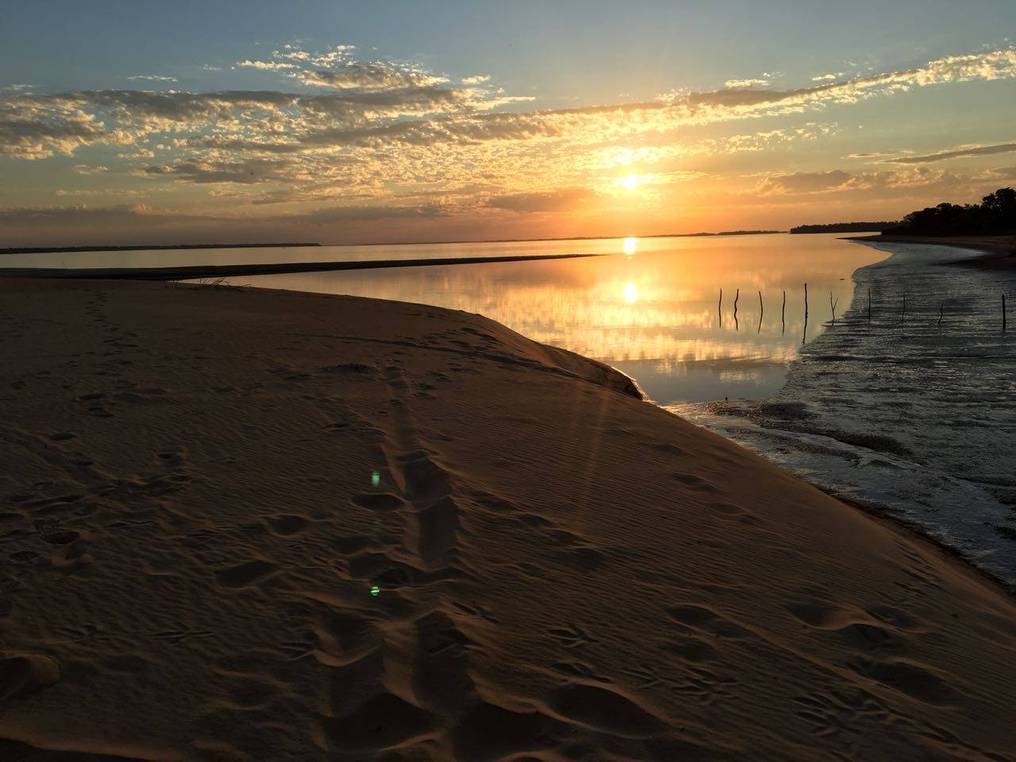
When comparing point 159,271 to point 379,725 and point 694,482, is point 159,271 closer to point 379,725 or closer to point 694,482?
point 694,482

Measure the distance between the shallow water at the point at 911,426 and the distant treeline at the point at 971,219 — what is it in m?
116

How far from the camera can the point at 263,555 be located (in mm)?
4016

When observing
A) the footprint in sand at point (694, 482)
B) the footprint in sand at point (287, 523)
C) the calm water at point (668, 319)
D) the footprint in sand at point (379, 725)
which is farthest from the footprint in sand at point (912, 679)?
the calm water at point (668, 319)

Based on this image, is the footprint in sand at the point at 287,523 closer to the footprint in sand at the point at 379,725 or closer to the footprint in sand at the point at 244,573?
the footprint in sand at the point at 244,573

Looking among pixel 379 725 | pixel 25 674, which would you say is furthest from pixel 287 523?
pixel 379 725

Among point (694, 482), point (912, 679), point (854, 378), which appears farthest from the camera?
point (854, 378)

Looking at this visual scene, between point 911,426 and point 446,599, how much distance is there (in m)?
11.0

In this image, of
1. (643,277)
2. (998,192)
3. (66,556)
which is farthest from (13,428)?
(998,192)

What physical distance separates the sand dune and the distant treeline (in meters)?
137

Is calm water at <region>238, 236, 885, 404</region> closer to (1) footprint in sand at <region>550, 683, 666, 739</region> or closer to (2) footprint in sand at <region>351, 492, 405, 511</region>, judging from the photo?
(2) footprint in sand at <region>351, 492, 405, 511</region>

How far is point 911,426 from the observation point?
11.6 m

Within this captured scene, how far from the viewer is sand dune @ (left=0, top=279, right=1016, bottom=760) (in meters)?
2.71

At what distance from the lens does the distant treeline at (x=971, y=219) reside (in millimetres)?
114125

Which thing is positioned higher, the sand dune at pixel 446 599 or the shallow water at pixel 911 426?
the sand dune at pixel 446 599
